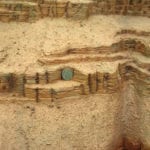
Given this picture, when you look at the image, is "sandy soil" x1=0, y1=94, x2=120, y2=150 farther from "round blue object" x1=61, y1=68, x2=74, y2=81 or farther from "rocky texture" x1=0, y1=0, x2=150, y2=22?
"rocky texture" x1=0, y1=0, x2=150, y2=22

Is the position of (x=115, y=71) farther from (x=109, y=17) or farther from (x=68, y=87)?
(x=109, y=17)

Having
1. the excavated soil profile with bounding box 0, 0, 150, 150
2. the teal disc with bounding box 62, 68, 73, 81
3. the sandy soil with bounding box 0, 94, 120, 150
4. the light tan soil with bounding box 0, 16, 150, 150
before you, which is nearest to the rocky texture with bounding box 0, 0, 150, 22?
the excavated soil profile with bounding box 0, 0, 150, 150

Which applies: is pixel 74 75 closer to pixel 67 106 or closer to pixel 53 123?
pixel 67 106

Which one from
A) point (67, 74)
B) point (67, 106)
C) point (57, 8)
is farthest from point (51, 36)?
point (67, 106)

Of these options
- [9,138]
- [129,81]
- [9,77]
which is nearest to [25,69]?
[9,77]

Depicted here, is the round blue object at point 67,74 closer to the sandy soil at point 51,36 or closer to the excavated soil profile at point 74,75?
the excavated soil profile at point 74,75

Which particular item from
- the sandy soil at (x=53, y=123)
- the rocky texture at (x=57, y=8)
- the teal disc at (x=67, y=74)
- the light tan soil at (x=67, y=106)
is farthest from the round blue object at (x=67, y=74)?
the rocky texture at (x=57, y=8)

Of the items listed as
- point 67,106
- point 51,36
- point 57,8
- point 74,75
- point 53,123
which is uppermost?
point 57,8

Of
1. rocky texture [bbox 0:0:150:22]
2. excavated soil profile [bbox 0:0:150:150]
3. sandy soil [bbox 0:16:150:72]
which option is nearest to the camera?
excavated soil profile [bbox 0:0:150:150]
